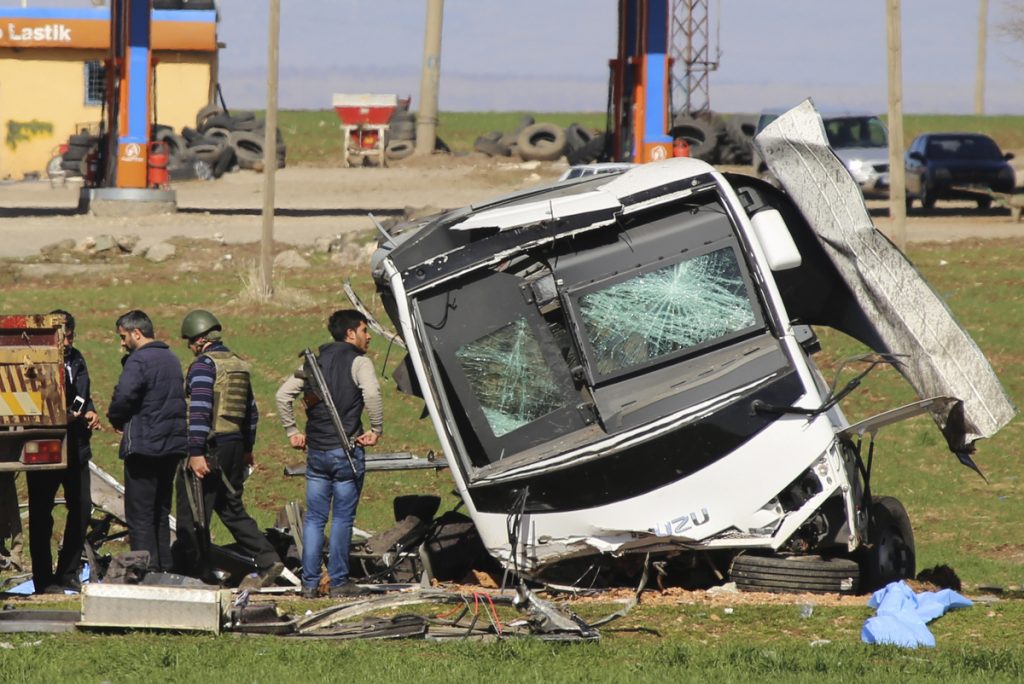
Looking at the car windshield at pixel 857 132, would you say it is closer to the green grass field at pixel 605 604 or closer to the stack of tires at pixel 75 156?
the green grass field at pixel 605 604

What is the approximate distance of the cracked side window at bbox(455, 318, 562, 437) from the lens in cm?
912

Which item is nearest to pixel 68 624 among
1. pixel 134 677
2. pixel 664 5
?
pixel 134 677

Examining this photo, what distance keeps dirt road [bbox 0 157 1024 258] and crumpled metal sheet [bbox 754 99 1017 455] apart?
18180 mm

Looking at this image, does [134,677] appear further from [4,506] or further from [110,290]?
[110,290]

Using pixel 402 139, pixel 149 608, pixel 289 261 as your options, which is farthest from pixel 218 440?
pixel 402 139

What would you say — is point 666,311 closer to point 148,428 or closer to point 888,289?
point 888,289

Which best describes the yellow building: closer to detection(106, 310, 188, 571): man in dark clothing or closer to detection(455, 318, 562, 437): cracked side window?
detection(106, 310, 188, 571): man in dark clothing

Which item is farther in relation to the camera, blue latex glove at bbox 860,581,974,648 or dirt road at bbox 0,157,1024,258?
dirt road at bbox 0,157,1024,258

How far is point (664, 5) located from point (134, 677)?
29.0 m

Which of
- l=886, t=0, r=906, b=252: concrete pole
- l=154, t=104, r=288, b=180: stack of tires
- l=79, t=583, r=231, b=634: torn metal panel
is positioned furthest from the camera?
l=154, t=104, r=288, b=180: stack of tires

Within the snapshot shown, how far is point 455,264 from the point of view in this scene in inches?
358

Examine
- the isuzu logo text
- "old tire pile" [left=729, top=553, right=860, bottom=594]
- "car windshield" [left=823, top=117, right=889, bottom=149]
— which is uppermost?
"car windshield" [left=823, top=117, right=889, bottom=149]

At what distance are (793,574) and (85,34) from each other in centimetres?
4800

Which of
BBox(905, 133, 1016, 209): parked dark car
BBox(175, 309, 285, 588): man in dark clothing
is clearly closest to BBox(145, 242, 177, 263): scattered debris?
BBox(905, 133, 1016, 209): parked dark car
